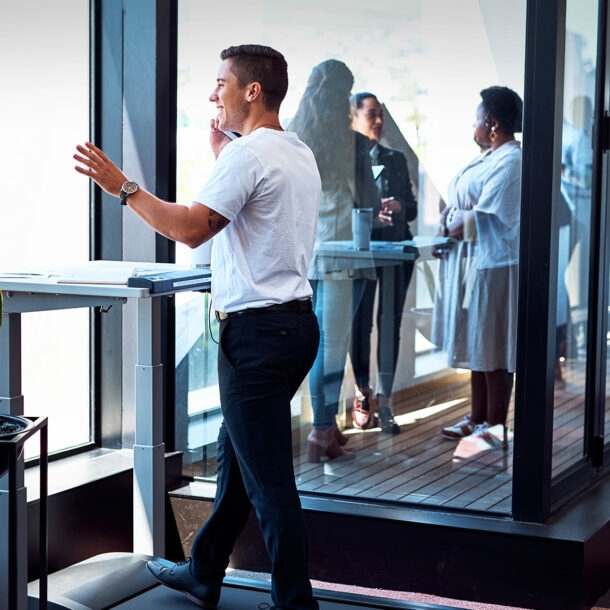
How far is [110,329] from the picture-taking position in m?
4.12

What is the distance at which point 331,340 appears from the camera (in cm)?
395

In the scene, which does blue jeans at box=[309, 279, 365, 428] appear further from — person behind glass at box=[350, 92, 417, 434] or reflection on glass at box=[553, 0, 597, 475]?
Answer: reflection on glass at box=[553, 0, 597, 475]

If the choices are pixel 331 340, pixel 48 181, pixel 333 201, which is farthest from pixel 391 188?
pixel 48 181

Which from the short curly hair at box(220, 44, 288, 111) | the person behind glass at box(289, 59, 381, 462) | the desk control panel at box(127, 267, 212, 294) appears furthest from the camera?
the person behind glass at box(289, 59, 381, 462)

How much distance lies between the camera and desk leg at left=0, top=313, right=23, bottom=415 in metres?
3.01

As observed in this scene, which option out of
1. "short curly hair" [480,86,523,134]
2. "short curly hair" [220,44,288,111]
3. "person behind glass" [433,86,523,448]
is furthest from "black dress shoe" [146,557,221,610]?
"short curly hair" [480,86,523,134]

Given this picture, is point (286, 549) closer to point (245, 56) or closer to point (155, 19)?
point (245, 56)

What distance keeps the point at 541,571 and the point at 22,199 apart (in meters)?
2.17

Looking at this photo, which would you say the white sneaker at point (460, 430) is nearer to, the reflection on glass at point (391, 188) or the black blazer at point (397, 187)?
the reflection on glass at point (391, 188)

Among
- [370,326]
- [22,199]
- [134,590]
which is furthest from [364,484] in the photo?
[22,199]

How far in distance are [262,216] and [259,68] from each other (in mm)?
393

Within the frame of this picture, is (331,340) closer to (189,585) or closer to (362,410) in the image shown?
(362,410)

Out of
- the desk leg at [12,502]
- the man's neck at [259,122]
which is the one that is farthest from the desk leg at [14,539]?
the man's neck at [259,122]

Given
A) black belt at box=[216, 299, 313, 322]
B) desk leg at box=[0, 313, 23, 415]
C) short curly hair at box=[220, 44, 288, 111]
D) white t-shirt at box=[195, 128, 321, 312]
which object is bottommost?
desk leg at box=[0, 313, 23, 415]
